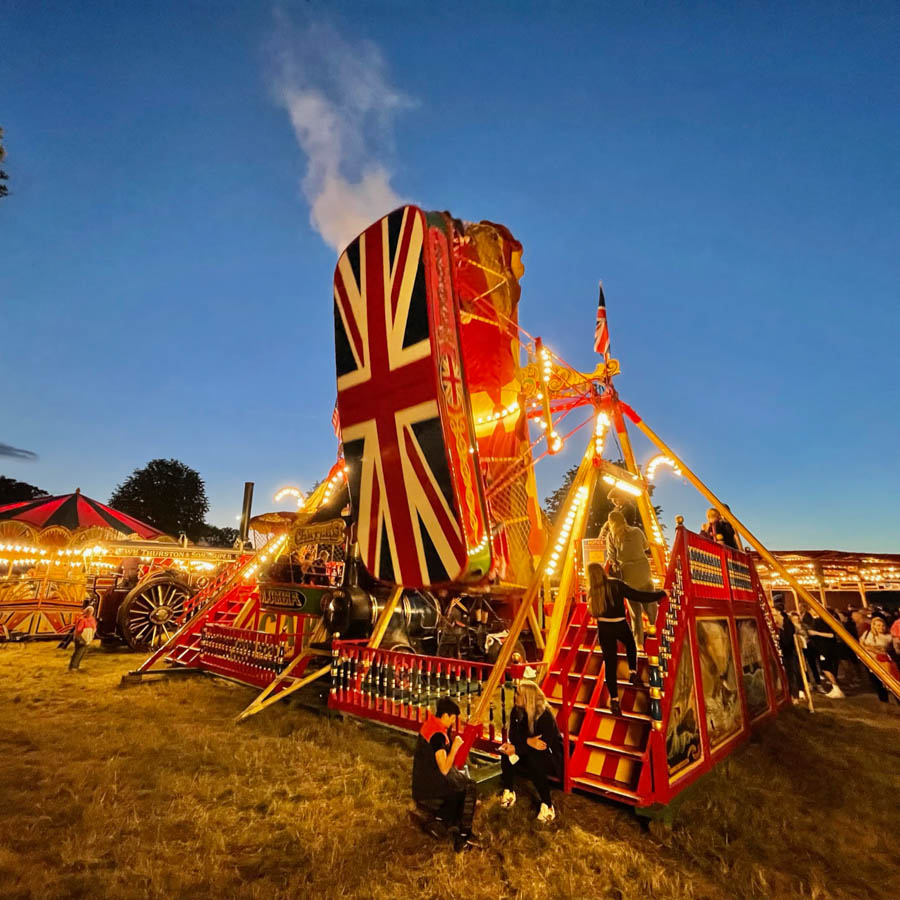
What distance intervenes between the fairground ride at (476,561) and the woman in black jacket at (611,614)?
0.29 meters

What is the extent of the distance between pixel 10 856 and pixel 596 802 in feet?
16.6

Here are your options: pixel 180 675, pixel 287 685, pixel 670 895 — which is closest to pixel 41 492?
pixel 180 675

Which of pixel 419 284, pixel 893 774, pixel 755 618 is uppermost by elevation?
pixel 419 284

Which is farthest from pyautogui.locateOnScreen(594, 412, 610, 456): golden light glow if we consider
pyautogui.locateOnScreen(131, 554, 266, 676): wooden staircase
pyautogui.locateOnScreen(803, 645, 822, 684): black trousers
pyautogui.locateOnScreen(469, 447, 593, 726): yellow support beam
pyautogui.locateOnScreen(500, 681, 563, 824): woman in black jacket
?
pyautogui.locateOnScreen(131, 554, 266, 676): wooden staircase

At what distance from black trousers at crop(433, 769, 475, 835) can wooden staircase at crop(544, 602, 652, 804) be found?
142 cm

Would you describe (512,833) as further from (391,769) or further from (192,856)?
(192,856)

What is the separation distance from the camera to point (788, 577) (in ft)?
23.0

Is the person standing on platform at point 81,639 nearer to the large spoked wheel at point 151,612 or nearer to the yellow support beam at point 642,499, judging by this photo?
the large spoked wheel at point 151,612

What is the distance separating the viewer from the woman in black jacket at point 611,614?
5.51 m

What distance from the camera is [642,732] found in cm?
514

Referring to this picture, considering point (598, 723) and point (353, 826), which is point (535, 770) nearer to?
point (598, 723)

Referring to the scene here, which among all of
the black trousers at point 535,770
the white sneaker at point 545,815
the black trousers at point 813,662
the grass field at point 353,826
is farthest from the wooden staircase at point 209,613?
the black trousers at point 813,662

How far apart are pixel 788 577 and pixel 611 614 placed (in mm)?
3458

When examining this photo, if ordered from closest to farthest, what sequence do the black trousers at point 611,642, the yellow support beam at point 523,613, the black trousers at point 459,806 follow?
the black trousers at point 459,806 < the yellow support beam at point 523,613 < the black trousers at point 611,642
